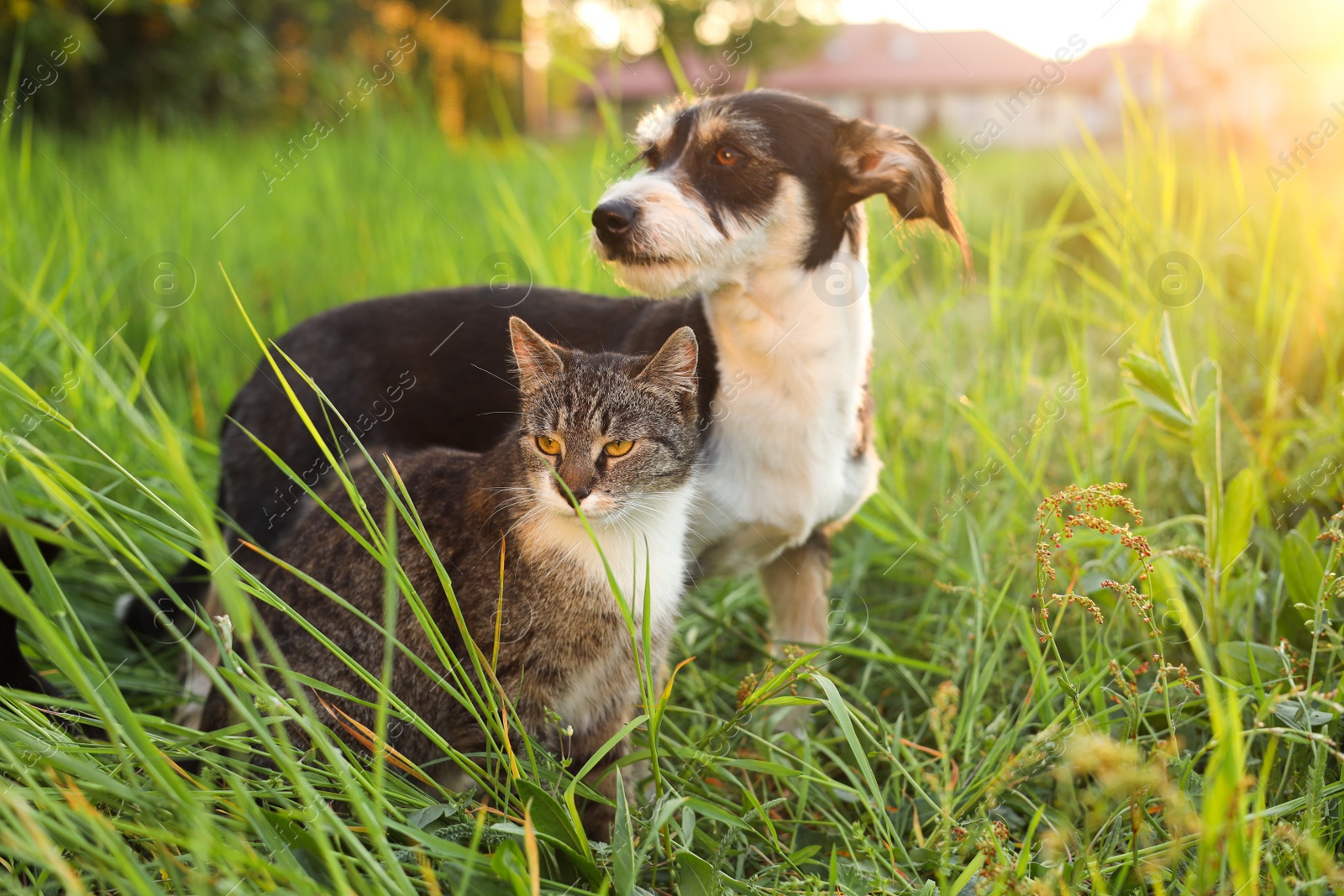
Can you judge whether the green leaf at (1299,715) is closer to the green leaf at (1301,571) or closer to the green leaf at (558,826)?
the green leaf at (1301,571)

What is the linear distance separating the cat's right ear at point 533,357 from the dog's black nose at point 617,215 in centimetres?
36

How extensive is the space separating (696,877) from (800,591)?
1.21m

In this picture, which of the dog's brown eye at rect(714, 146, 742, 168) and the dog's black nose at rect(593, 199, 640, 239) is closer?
the dog's black nose at rect(593, 199, 640, 239)

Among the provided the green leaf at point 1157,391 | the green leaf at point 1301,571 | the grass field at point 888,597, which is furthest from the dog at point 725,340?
the green leaf at point 1301,571

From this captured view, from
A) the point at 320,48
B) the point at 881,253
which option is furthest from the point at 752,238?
the point at 320,48

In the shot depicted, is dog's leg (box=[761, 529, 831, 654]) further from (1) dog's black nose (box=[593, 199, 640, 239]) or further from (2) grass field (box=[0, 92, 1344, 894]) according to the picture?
(1) dog's black nose (box=[593, 199, 640, 239])

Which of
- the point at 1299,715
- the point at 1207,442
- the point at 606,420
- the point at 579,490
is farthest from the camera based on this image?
the point at 1207,442

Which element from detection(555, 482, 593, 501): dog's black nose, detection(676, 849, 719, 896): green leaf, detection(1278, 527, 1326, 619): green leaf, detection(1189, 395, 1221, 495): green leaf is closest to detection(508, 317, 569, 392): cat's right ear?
detection(555, 482, 593, 501): dog's black nose

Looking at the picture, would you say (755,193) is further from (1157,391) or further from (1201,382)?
(1201,382)

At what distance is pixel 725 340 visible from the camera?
2.36 meters

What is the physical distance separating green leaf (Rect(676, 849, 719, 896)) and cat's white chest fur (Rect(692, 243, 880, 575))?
972 millimetres

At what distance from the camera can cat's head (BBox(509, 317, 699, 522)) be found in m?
1.88

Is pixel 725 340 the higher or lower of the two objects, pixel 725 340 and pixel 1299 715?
the higher

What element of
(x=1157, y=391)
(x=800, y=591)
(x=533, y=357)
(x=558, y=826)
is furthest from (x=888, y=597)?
(x=558, y=826)
